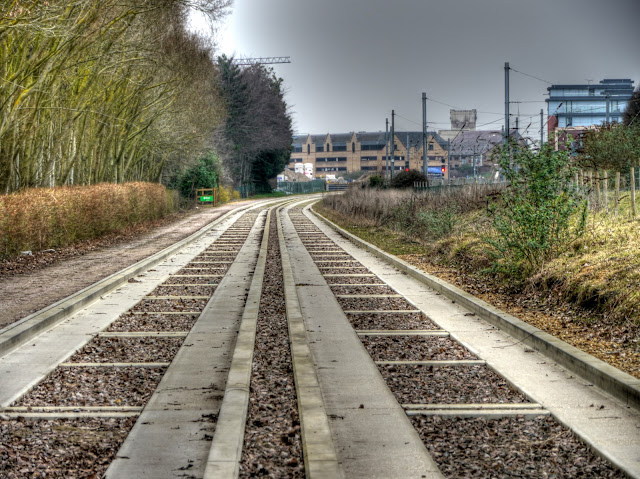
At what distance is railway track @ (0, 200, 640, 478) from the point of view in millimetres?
4754

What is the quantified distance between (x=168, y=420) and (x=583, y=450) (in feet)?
9.56

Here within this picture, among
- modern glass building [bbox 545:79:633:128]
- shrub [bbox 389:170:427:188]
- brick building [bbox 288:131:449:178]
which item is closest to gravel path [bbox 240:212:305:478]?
shrub [bbox 389:170:427:188]

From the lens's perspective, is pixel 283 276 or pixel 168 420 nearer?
pixel 168 420

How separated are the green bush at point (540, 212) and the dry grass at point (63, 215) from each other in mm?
10797

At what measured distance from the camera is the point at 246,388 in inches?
247

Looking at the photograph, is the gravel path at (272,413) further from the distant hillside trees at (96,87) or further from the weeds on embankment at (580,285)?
the distant hillside trees at (96,87)

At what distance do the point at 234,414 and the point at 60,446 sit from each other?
47.7 inches

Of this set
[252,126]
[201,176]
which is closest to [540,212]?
[201,176]

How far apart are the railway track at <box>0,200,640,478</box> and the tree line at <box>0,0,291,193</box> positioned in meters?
8.33

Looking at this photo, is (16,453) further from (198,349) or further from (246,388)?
(198,349)

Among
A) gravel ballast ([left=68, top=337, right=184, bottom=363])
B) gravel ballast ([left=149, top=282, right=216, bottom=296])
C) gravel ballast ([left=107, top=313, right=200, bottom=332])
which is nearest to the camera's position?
gravel ballast ([left=68, top=337, right=184, bottom=363])

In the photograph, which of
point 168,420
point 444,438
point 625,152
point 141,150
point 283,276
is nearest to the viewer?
point 444,438

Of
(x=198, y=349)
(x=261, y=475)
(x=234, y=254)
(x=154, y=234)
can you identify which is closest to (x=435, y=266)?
(x=234, y=254)

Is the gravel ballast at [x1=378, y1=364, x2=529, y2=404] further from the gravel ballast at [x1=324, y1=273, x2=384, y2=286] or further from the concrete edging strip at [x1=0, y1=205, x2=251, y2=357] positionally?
the gravel ballast at [x1=324, y1=273, x2=384, y2=286]
